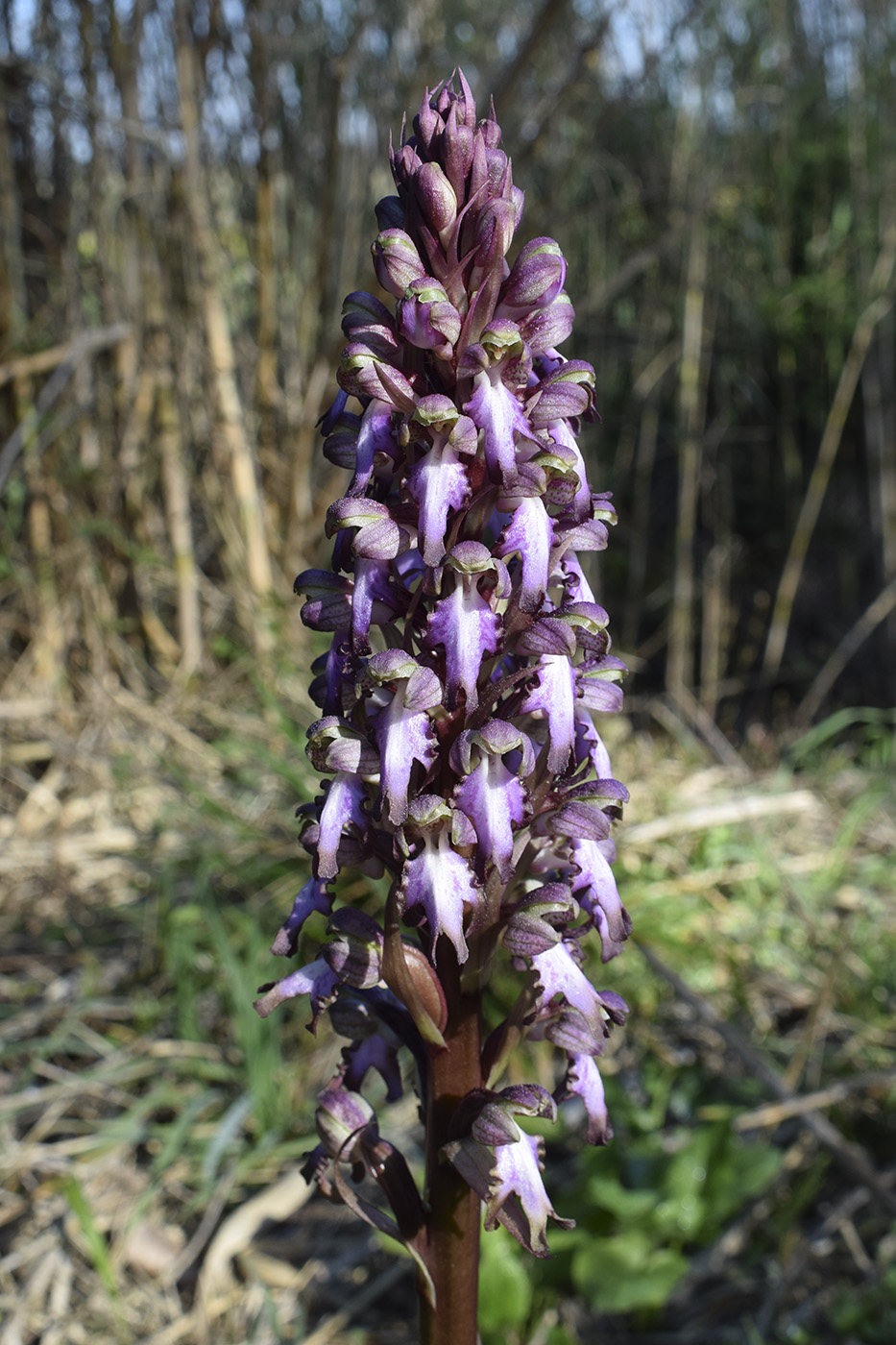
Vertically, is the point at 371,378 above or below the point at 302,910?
above

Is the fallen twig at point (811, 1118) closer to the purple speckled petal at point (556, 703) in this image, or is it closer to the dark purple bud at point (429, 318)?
the purple speckled petal at point (556, 703)

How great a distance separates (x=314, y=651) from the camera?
17.0 feet

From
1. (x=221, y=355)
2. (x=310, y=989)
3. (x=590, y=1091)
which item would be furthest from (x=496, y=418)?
(x=221, y=355)

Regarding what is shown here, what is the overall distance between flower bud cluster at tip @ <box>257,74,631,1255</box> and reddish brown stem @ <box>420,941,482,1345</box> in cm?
4

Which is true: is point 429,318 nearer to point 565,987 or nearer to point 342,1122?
point 565,987

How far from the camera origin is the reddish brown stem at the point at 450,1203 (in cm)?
142

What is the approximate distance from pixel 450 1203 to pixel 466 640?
0.79m

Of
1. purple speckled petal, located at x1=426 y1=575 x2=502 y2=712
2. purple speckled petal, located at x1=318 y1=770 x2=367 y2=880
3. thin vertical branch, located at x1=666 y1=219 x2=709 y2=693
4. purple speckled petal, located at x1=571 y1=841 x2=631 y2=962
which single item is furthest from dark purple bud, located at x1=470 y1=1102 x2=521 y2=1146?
thin vertical branch, located at x1=666 y1=219 x2=709 y2=693

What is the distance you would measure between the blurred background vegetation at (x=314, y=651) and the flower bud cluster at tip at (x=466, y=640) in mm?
1217

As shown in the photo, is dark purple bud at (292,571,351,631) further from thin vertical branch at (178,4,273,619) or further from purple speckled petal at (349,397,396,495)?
thin vertical branch at (178,4,273,619)

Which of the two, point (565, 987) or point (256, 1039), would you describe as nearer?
point (565, 987)

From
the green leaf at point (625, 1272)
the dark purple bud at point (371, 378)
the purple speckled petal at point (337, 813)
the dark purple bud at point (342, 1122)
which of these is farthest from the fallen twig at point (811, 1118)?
the dark purple bud at point (371, 378)

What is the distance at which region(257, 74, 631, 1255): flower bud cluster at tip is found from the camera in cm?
129

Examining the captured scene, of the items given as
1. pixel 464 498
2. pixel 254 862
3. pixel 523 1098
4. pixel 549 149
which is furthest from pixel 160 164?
pixel 523 1098
